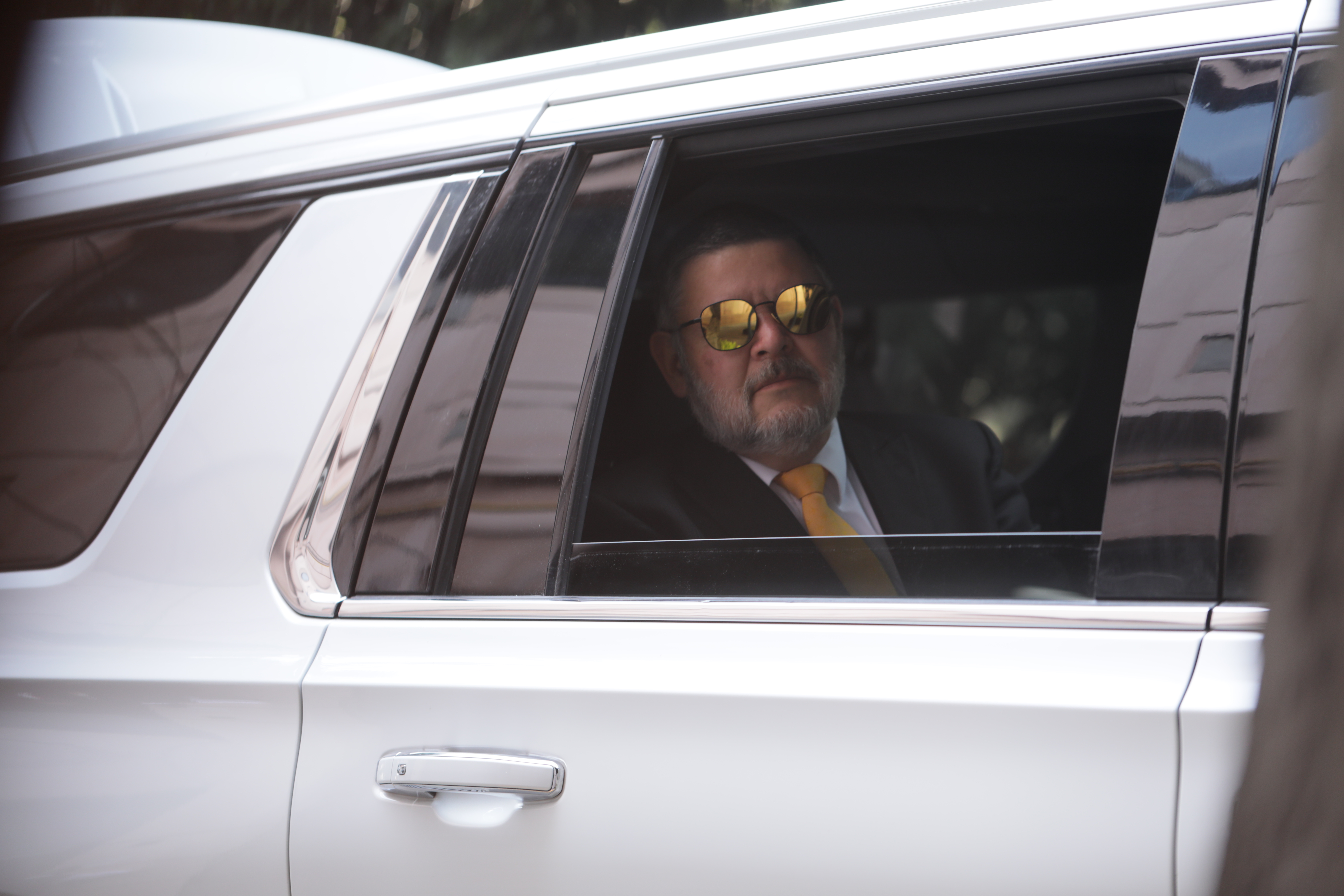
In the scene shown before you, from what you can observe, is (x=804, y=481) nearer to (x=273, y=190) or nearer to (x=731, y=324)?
(x=731, y=324)

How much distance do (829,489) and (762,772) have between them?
0.98 m

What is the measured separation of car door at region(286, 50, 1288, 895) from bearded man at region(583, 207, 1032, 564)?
471 millimetres

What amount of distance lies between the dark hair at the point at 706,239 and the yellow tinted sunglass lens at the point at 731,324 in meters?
0.12

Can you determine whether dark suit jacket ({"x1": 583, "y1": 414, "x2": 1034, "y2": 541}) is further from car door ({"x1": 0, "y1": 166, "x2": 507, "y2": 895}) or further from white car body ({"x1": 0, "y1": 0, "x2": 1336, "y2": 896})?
car door ({"x1": 0, "y1": 166, "x2": 507, "y2": 895})

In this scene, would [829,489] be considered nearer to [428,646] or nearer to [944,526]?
[944,526]

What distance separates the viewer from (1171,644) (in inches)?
37.7

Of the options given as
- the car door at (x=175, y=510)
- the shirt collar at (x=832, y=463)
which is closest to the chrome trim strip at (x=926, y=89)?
the car door at (x=175, y=510)

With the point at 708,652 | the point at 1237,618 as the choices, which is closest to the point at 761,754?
the point at 708,652

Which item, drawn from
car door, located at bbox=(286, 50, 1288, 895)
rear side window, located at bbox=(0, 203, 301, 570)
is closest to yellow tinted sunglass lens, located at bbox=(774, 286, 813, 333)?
car door, located at bbox=(286, 50, 1288, 895)

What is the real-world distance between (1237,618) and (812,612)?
0.40m

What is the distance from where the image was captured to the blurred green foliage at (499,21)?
12.8 feet

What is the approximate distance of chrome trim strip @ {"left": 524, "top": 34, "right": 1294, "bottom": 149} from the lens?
110 centimetres

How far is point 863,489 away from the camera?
7.02 feet

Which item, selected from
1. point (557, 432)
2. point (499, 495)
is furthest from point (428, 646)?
point (557, 432)
